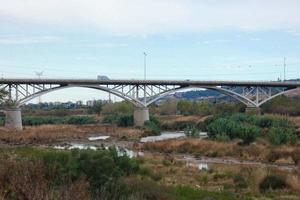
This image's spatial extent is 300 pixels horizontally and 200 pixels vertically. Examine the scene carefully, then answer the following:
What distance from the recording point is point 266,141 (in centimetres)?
4019

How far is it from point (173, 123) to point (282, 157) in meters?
48.1

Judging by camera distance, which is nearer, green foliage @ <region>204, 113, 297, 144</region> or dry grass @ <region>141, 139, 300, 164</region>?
dry grass @ <region>141, 139, 300, 164</region>

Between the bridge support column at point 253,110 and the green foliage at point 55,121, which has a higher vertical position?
the bridge support column at point 253,110

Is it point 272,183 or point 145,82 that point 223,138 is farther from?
point 145,82

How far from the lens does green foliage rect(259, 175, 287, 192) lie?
61.1 feet

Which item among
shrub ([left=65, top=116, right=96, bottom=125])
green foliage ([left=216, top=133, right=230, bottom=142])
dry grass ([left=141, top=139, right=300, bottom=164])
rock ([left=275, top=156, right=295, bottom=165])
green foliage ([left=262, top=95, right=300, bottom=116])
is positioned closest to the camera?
rock ([left=275, top=156, right=295, bottom=165])

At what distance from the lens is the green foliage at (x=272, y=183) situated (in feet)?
61.1

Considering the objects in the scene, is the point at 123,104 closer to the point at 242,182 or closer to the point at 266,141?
the point at 266,141

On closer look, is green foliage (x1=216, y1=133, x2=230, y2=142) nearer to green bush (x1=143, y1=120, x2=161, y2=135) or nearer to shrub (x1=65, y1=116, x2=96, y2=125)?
green bush (x1=143, y1=120, x2=161, y2=135)

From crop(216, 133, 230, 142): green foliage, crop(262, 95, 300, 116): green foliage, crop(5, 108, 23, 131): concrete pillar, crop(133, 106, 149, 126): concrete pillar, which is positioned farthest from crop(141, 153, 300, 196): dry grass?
crop(262, 95, 300, 116): green foliage

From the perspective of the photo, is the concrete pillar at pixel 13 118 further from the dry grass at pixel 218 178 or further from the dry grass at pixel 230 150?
the dry grass at pixel 218 178

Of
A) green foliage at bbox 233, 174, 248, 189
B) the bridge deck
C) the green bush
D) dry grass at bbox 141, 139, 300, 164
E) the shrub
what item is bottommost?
the shrub

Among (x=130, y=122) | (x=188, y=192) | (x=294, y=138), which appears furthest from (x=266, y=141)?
(x=130, y=122)

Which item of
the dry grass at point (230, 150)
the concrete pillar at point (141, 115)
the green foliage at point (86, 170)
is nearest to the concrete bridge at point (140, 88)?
the concrete pillar at point (141, 115)
